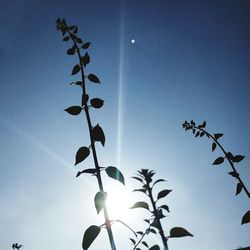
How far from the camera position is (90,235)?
1898mm

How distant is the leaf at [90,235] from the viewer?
1866 mm

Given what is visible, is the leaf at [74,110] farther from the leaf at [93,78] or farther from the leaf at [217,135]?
A: the leaf at [217,135]

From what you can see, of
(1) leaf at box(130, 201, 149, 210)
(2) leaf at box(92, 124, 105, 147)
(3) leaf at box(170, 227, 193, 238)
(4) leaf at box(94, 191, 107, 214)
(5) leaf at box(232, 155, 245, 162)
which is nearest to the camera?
(4) leaf at box(94, 191, 107, 214)

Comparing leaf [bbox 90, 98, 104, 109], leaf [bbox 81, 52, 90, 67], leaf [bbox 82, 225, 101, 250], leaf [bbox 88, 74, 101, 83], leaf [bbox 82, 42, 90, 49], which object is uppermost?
leaf [bbox 82, 42, 90, 49]

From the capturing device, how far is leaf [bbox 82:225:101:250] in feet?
6.12

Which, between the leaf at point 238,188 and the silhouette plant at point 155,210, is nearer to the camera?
the silhouette plant at point 155,210

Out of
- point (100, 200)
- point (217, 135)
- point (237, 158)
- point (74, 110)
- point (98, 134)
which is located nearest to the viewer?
point (100, 200)

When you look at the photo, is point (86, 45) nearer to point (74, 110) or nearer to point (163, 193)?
point (74, 110)

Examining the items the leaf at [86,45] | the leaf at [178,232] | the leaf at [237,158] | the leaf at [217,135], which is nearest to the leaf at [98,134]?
the leaf at [178,232]

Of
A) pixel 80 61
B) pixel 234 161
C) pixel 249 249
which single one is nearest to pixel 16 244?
pixel 234 161

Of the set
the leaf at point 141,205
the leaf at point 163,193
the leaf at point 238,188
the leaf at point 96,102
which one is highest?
the leaf at point 96,102

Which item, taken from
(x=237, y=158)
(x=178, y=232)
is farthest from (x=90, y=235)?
(x=237, y=158)

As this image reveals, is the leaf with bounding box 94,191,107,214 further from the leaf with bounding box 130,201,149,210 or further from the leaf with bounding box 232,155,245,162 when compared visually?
the leaf with bounding box 232,155,245,162

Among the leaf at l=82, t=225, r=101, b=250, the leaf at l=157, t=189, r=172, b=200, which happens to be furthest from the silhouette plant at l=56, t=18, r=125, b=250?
the leaf at l=157, t=189, r=172, b=200
